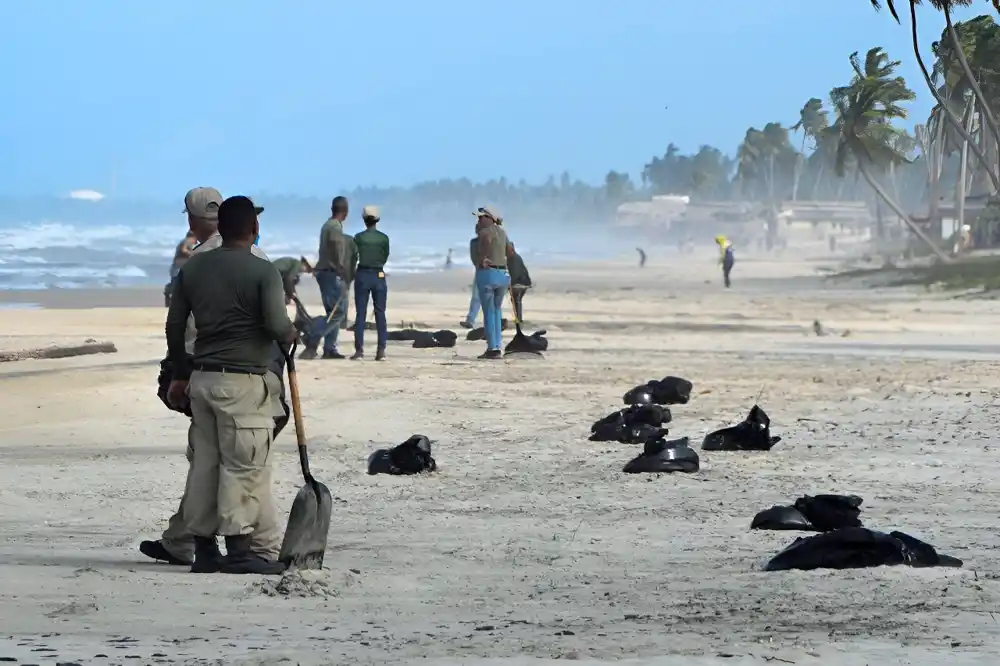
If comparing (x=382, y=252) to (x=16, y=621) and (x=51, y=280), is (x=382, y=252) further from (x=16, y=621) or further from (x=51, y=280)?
(x=51, y=280)

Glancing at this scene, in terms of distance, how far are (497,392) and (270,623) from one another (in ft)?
33.4

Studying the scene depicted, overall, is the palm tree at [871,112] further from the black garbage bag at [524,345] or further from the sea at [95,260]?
the black garbage bag at [524,345]

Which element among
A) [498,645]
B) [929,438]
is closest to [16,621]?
[498,645]

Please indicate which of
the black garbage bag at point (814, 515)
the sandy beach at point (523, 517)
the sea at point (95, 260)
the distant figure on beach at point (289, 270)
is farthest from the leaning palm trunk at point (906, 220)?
the black garbage bag at point (814, 515)

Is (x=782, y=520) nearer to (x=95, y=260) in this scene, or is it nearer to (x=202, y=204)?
(x=202, y=204)

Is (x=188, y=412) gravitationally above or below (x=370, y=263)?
below

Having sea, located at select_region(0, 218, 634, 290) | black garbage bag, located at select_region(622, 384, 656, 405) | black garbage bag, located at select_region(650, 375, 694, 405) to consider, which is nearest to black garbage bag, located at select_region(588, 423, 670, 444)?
black garbage bag, located at select_region(622, 384, 656, 405)

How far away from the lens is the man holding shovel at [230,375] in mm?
7180

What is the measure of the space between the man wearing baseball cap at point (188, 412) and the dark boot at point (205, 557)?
0.05 m

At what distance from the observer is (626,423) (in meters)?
12.8

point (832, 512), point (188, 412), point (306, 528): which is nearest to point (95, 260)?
point (832, 512)

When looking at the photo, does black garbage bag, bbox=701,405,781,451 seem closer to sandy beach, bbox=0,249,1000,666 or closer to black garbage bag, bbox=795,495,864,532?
sandy beach, bbox=0,249,1000,666

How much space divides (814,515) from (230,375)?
295 centimetres

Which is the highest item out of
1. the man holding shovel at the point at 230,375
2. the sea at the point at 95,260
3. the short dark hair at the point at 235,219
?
the short dark hair at the point at 235,219
